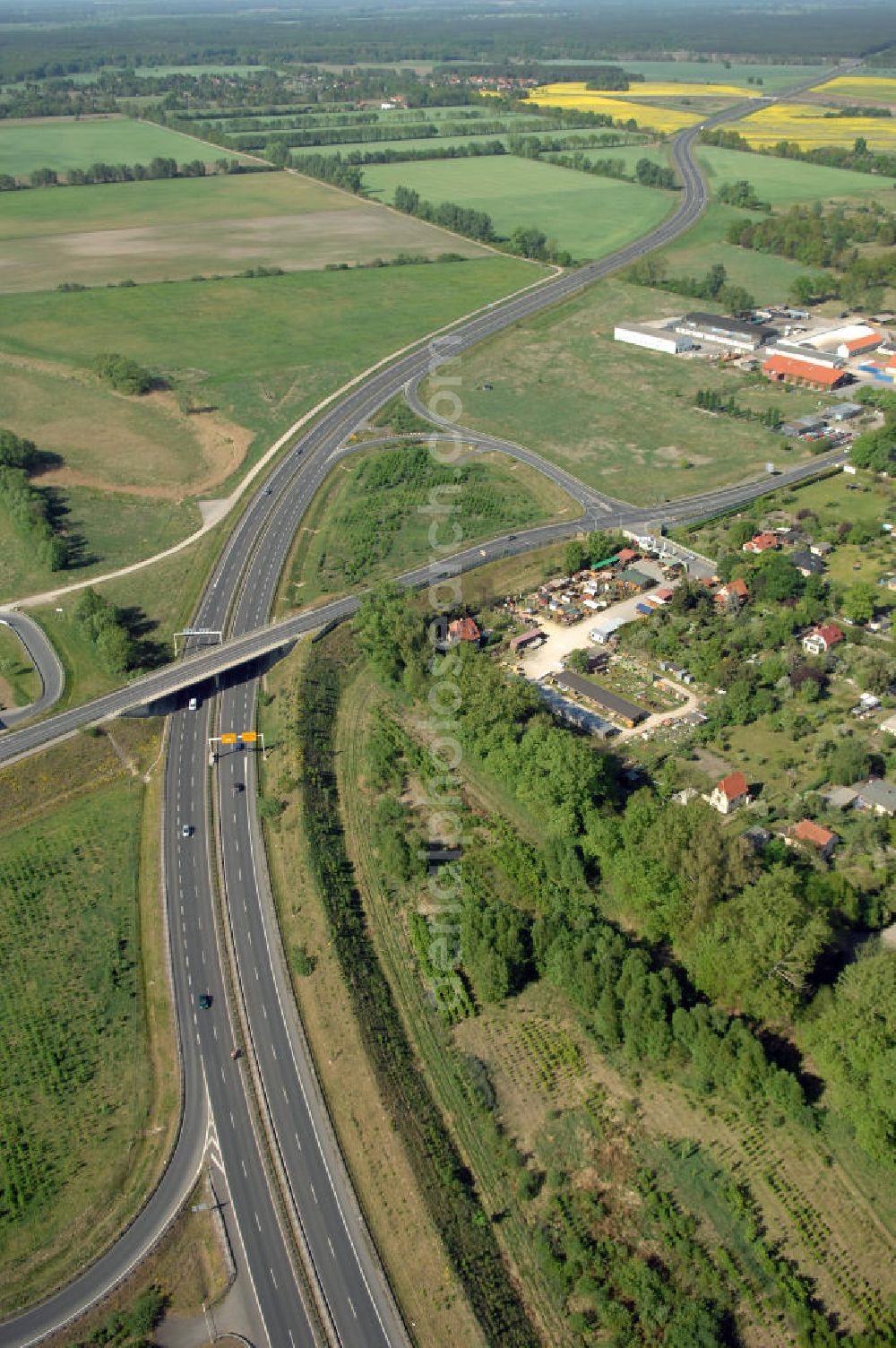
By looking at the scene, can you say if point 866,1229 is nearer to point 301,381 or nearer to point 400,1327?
point 400,1327

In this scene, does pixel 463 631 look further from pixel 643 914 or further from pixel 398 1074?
pixel 398 1074

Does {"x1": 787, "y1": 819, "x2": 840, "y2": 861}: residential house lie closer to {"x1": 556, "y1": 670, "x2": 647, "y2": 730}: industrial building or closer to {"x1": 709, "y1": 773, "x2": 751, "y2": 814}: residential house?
{"x1": 709, "y1": 773, "x2": 751, "y2": 814}: residential house

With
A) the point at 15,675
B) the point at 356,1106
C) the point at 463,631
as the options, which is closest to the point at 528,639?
the point at 463,631

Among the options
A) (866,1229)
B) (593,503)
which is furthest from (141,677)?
(866,1229)

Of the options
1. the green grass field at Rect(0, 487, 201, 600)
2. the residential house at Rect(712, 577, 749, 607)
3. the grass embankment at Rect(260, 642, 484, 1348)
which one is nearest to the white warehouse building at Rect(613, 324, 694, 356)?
the residential house at Rect(712, 577, 749, 607)

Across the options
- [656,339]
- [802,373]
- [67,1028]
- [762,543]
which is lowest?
[67,1028]

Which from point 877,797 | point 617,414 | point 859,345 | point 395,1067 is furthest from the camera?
point 859,345
